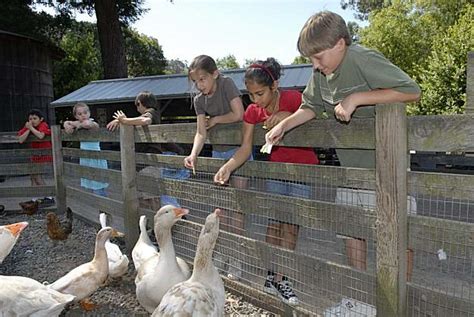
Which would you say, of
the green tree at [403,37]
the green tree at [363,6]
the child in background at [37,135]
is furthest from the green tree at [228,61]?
the child in background at [37,135]

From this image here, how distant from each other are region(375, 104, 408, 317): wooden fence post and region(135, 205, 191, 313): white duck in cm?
162

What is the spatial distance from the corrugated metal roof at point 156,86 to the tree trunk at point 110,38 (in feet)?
8.44

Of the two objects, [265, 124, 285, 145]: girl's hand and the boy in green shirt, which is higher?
the boy in green shirt

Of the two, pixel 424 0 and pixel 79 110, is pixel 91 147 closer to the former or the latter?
pixel 79 110

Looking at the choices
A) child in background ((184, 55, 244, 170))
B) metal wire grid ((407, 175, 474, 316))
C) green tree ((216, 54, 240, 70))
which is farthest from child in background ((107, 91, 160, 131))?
green tree ((216, 54, 240, 70))

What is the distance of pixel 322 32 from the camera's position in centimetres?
279

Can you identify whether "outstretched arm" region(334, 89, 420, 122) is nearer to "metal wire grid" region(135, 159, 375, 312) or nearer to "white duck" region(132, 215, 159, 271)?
"metal wire grid" region(135, 159, 375, 312)

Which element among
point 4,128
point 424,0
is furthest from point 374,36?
point 4,128

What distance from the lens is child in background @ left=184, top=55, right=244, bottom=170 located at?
4121 millimetres

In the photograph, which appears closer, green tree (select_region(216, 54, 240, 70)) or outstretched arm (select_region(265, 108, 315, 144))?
outstretched arm (select_region(265, 108, 315, 144))

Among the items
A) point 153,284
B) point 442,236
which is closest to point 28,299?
point 153,284

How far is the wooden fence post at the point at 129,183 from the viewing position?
538 centimetres

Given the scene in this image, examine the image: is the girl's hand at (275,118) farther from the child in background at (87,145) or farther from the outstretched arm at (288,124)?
the child in background at (87,145)

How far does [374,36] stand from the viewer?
1156 inches
